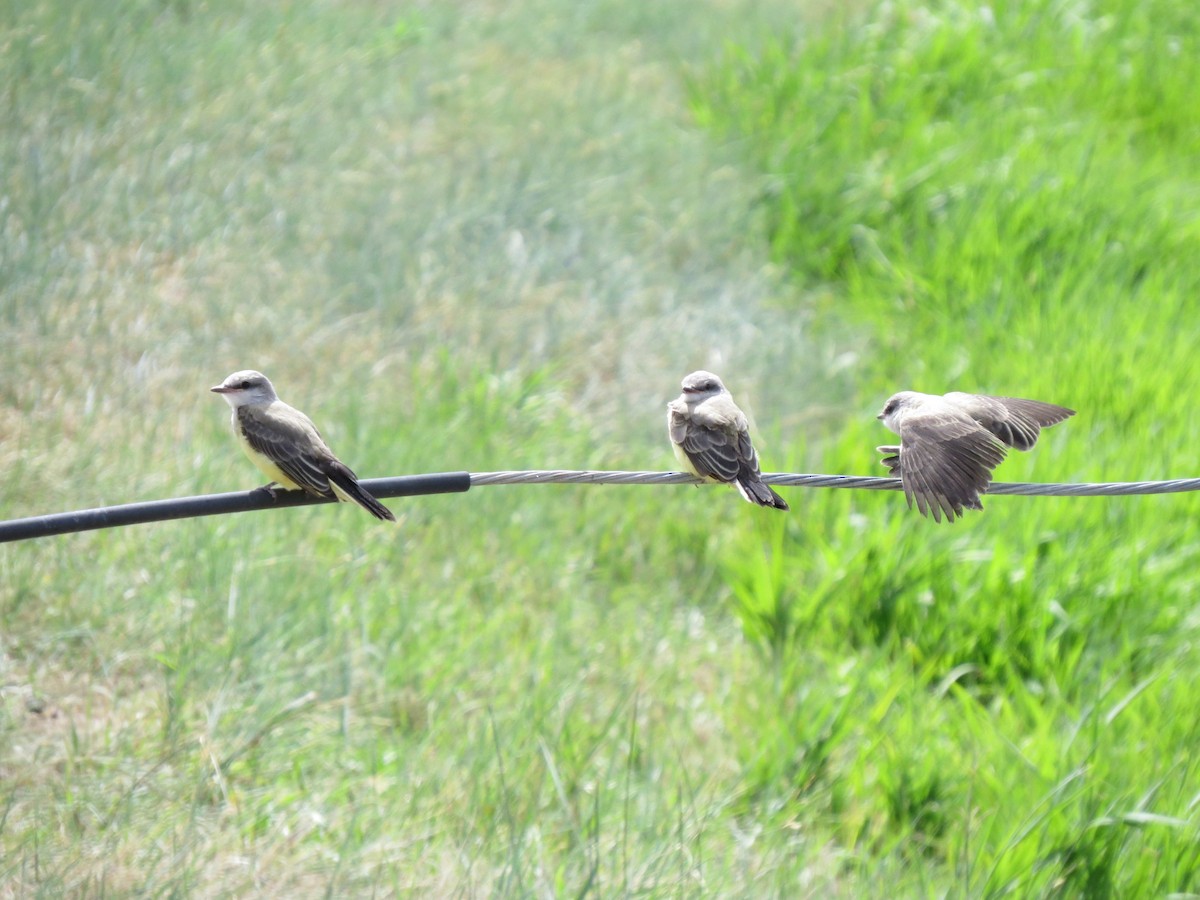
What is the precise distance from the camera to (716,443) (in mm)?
3701

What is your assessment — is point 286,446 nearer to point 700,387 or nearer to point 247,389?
point 247,389

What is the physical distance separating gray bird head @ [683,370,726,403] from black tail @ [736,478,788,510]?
0.43 metres

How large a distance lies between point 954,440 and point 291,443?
5.71 ft

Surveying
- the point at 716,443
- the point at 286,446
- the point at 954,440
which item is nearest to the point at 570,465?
the point at 716,443

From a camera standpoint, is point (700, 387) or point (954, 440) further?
point (700, 387)

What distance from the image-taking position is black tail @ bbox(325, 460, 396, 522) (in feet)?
10.2

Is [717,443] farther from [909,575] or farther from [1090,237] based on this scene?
[1090,237]

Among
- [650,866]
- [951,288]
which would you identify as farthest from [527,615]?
[951,288]

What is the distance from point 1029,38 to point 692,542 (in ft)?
22.6

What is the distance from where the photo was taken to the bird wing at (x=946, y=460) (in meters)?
3.17

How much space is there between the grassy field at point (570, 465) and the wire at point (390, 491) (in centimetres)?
118

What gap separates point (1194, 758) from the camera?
4309mm

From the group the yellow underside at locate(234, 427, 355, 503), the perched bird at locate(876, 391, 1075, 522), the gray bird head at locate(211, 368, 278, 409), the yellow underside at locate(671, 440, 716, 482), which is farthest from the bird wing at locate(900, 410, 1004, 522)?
the gray bird head at locate(211, 368, 278, 409)

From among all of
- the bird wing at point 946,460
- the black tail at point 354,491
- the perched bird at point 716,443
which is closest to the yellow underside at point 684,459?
the perched bird at point 716,443
